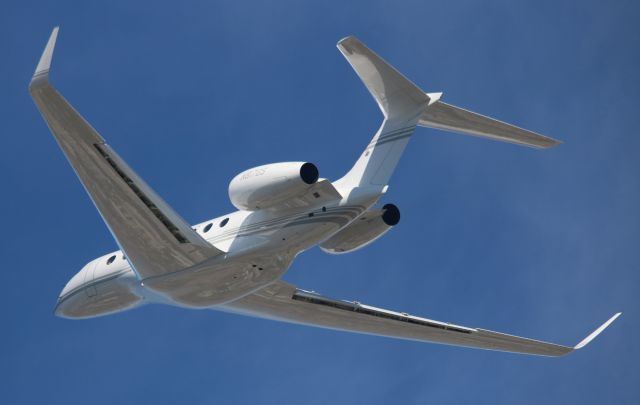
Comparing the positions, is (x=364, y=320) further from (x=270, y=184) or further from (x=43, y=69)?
(x=43, y=69)

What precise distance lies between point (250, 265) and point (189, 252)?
4.47ft

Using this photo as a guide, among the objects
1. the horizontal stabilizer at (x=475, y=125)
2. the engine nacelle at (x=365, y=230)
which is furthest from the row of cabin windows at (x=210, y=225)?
the horizontal stabilizer at (x=475, y=125)

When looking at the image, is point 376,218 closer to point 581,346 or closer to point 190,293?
point 190,293

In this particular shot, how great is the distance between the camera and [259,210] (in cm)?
2381

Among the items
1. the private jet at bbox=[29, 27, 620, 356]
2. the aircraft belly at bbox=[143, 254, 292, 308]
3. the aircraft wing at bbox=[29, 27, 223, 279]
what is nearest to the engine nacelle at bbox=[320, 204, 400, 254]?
the private jet at bbox=[29, 27, 620, 356]

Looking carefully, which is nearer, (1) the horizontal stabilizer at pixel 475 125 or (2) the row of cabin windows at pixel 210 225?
(1) the horizontal stabilizer at pixel 475 125

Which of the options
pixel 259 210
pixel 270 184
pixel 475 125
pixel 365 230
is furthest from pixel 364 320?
pixel 270 184

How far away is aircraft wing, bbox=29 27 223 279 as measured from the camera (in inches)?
810

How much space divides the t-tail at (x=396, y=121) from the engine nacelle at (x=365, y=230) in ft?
3.32

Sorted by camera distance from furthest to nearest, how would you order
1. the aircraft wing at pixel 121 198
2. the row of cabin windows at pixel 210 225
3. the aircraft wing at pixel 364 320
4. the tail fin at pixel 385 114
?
1. the aircraft wing at pixel 364 320
2. the row of cabin windows at pixel 210 225
3. the tail fin at pixel 385 114
4. the aircraft wing at pixel 121 198

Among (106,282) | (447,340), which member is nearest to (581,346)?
(447,340)

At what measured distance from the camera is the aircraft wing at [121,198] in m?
20.6

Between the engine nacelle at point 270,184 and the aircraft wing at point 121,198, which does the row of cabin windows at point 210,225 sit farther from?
the engine nacelle at point 270,184

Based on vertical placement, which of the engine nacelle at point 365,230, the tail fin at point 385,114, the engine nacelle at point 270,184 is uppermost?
the tail fin at point 385,114
